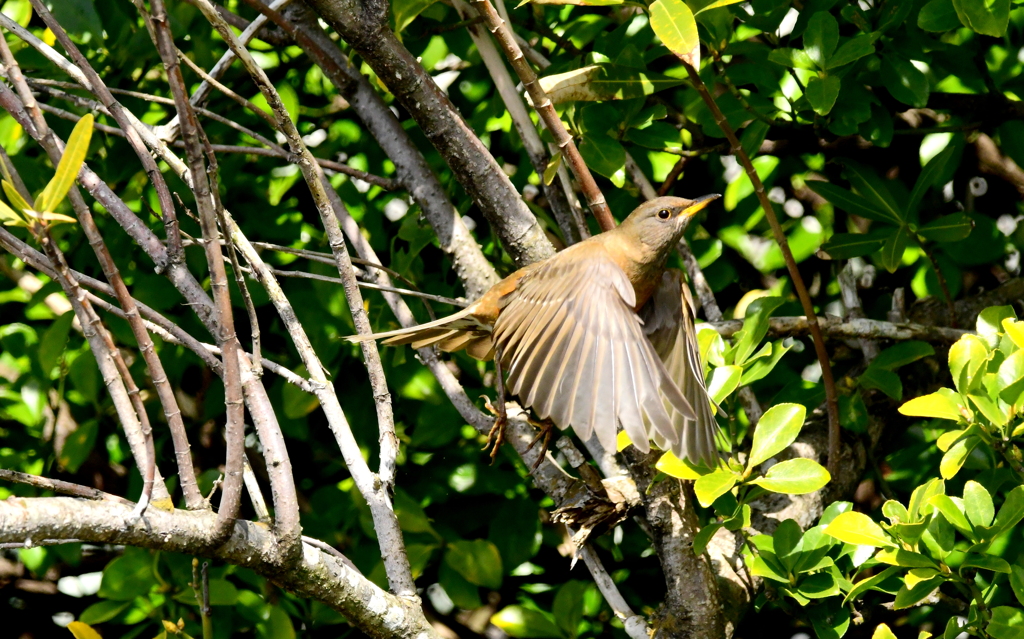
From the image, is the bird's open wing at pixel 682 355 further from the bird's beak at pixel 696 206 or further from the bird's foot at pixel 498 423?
the bird's foot at pixel 498 423

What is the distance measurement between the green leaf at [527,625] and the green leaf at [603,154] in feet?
4.19

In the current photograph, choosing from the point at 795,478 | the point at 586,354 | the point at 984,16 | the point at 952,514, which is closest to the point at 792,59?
the point at 984,16

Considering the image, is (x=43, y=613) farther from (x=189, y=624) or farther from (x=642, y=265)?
(x=642, y=265)

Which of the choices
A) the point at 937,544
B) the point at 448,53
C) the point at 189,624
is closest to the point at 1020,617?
the point at 937,544

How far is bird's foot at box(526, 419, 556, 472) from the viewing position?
2.32m

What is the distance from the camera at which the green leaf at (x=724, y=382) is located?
2.08 metres

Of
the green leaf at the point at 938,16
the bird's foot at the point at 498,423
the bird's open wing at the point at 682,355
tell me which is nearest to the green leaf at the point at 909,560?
the bird's open wing at the point at 682,355

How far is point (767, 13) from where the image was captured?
90.9 inches

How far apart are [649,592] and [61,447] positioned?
1941 mm

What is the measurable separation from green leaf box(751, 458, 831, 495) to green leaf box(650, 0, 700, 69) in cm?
85

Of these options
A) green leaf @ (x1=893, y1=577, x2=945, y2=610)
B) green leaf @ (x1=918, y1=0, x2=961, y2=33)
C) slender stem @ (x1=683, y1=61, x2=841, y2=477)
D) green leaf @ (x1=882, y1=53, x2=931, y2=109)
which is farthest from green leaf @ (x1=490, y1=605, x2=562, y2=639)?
green leaf @ (x1=918, y1=0, x2=961, y2=33)

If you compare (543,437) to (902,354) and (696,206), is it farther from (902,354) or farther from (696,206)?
(902,354)

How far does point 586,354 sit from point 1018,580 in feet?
3.17

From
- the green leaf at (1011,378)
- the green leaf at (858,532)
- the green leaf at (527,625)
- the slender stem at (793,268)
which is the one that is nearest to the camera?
the green leaf at (1011,378)
